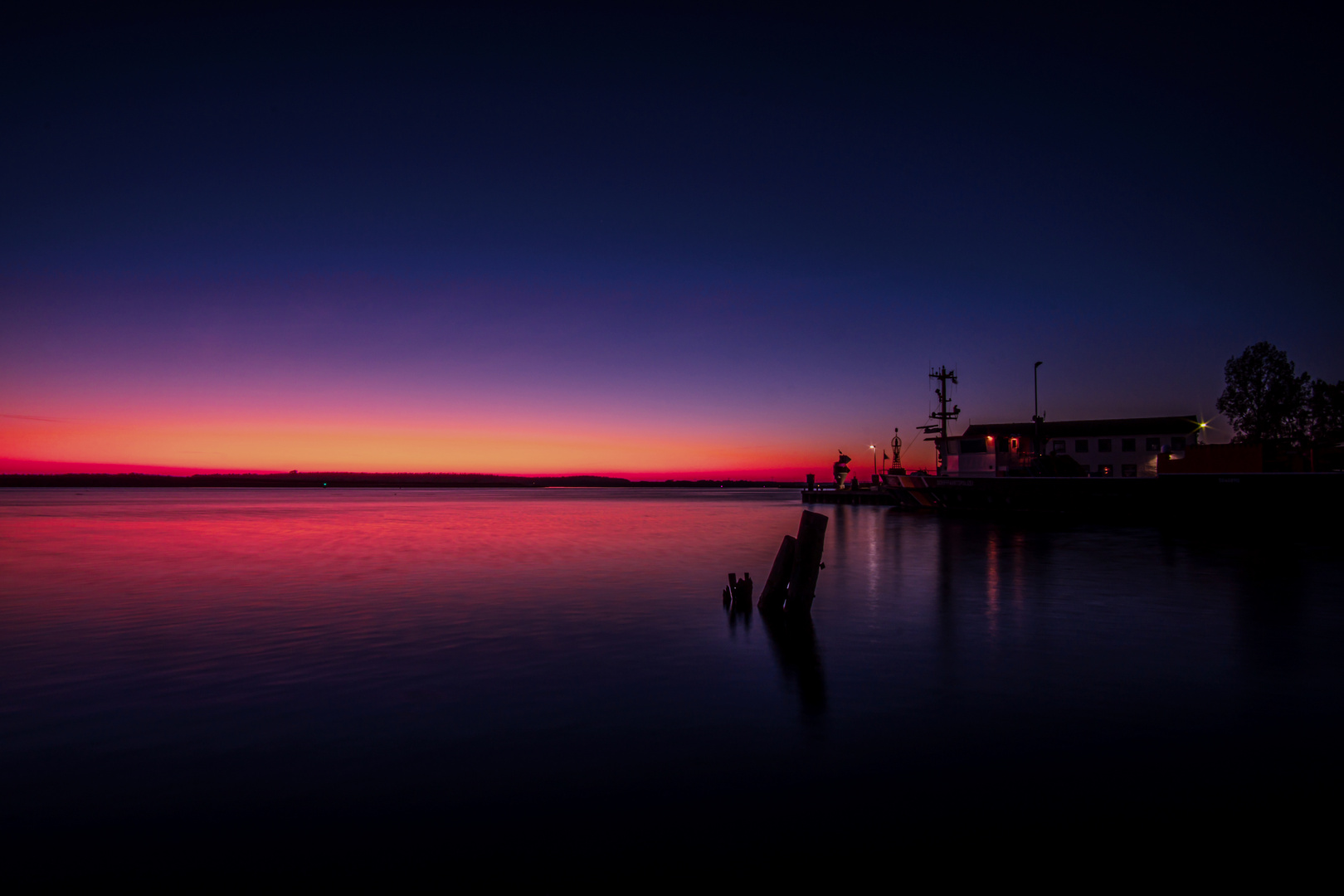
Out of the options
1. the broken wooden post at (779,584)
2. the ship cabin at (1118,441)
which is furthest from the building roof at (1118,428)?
the broken wooden post at (779,584)

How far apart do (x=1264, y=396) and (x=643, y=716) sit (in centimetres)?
9080

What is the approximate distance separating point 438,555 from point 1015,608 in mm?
23819

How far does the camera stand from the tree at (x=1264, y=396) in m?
73.2

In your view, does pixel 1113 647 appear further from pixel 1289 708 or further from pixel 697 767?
pixel 697 767

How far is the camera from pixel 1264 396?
7469 centimetres

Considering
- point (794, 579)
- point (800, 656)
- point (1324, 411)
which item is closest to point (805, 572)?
point (794, 579)

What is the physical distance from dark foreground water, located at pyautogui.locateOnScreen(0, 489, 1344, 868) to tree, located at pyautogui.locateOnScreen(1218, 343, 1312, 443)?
66658 mm

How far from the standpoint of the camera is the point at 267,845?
221 inches

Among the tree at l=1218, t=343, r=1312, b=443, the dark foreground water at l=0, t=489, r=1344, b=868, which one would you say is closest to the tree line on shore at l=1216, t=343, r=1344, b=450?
the tree at l=1218, t=343, r=1312, b=443

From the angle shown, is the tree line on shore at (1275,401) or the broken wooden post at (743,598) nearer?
the broken wooden post at (743,598)

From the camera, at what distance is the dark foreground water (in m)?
6.00

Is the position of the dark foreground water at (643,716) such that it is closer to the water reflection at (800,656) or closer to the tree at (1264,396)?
the water reflection at (800,656)

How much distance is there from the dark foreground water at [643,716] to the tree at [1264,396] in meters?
66.7

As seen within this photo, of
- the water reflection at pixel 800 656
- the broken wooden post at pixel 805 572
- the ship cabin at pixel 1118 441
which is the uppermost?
the ship cabin at pixel 1118 441
